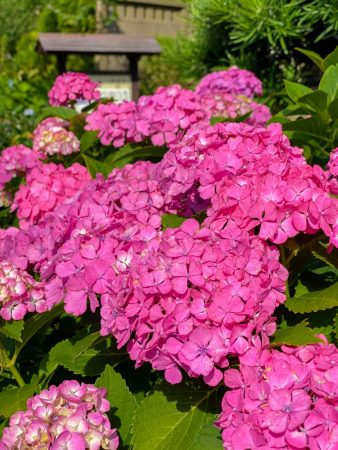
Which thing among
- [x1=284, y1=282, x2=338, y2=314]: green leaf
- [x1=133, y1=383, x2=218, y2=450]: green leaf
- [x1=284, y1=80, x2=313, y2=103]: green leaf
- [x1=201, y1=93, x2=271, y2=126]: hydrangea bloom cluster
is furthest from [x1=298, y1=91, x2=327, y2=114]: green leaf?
[x1=133, y1=383, x2=218, y2=450]: green leaf

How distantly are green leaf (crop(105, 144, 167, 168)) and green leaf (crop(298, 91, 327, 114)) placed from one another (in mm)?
527

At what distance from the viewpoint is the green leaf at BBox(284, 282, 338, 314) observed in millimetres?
1408

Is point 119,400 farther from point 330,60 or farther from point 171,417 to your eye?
point 330,60

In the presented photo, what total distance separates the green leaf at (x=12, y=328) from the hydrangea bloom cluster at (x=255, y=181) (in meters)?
0.49

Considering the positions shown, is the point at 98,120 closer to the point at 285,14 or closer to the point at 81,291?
the point at 81,291

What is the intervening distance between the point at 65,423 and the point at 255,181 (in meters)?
0.62

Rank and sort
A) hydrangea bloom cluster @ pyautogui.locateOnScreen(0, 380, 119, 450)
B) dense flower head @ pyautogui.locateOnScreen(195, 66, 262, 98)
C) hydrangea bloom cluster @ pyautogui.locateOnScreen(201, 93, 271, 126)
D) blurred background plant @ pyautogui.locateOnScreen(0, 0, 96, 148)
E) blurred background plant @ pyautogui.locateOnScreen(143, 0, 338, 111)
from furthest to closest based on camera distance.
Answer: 1. blurred background plant @ pyautogui.locateOnScreen(0, 0, 96, 148)
2. blurred background plant @ pyautogui.locateOnScreen(143, 0, 338, 111)
3. dense flower head @ pyautogui.locateOnScreen(195, 66, 262, 98)
4. hydrangea bloom cluster @ pyautogui.locateOnScreen(201, 93, 271, 126)
5. hydrangea bloom cluster @ pyautogui.locateOnScreen(0, 380, 119, 450)

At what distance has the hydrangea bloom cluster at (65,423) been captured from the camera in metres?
1.19

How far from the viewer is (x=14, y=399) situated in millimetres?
1608

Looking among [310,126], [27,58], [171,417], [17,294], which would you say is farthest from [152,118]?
[27,58]

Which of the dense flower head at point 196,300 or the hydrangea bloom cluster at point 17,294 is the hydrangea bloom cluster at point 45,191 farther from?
the dense flower head at point 196,300

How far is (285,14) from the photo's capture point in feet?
12.6

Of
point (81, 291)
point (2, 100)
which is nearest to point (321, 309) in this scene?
point (81, 291)

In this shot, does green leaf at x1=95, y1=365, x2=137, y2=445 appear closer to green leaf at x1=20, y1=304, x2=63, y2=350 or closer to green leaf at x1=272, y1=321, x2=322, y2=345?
green leaf at x1=20, y1=304, x2=63, y2=350
